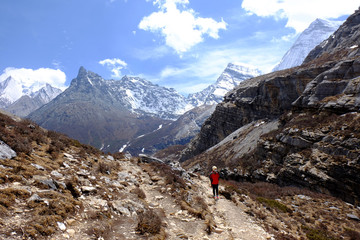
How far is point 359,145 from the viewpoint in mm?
24328

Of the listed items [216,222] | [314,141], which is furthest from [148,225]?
[314,141]

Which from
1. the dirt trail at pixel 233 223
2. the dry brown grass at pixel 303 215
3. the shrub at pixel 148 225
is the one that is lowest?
the dry brown grass at pixel 303 215

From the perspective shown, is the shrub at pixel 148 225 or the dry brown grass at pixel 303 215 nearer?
the shrub at pixel 148 225

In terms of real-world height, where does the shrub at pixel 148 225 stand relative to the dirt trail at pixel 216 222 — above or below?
above

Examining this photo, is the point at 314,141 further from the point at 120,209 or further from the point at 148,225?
the point at 120,209

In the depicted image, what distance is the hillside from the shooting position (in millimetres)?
8000

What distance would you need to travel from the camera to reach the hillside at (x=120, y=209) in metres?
8.00

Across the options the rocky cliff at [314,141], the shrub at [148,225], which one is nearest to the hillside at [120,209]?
the shrub at [148,225]

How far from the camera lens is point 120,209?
36.1 ft

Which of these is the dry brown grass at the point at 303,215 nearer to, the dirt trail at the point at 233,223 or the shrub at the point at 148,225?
the dirt trail at the point at 233,223

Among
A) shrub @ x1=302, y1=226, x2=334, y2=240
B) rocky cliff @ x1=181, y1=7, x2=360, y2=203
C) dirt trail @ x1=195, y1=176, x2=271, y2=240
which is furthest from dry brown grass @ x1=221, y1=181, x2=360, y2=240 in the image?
rocky cliff @ x1=181, y1=7, x2=360, y2=203

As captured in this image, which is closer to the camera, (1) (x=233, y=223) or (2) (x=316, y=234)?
(1) (x=233, y=223)

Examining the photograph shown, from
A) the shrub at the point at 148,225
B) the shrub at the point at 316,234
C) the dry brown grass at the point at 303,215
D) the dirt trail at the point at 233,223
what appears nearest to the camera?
the shrub at the point at 148,225

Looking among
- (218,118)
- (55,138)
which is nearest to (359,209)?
(55,138)
